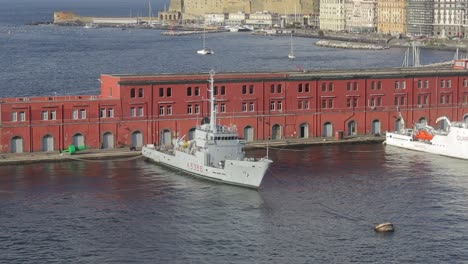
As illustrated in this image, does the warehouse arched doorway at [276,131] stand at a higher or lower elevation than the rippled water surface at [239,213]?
higher

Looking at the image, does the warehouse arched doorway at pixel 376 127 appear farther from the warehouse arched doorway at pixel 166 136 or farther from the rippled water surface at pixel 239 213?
the warehouse arched doorway at pixel 166 136

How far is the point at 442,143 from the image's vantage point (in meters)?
53.8

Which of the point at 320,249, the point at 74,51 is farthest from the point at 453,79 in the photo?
the point at 74,51

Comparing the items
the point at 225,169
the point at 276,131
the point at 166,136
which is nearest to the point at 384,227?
the point at 225,169

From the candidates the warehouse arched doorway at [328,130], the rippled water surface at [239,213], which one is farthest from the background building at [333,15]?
the rippled water surface at [239,213]

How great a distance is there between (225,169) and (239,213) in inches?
203

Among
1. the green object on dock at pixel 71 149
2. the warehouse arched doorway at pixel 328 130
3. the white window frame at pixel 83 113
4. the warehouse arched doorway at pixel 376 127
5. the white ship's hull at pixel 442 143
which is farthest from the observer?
the warehouse arched doorway at pixel 376 127

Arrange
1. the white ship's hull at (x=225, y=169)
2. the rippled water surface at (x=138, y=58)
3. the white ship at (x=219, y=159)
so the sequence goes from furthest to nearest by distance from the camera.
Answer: the rippled water surface at (x=138, y=58) → the white ship at (x=219, y=159) → the white ship's hull at (x=225, y=169)

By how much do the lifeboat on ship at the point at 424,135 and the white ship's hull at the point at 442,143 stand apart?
18 centimetres

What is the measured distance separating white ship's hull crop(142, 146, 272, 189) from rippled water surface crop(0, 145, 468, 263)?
17.2 inches

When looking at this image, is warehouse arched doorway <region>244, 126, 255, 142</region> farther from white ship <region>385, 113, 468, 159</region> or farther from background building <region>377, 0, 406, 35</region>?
background building <region>377, 0, 406, 35</region>

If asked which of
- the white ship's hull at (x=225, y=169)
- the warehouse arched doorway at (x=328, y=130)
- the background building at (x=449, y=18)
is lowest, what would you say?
the white ship's hull at (x=225, y=169)

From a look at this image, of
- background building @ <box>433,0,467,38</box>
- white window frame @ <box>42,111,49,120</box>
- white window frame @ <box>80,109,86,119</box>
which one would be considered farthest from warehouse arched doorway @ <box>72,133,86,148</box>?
background building @ <box>433,0,467,38</box>

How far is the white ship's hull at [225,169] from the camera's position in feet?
147
